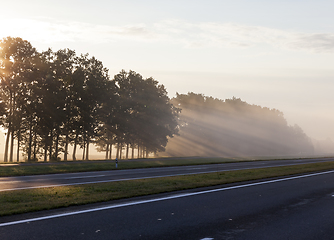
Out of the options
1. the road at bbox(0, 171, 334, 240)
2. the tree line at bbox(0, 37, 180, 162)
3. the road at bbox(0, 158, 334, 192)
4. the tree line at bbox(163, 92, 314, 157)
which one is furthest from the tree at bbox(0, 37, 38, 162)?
the tree line at bbox(163, 92, 314, 157)

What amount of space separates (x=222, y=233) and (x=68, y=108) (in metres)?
46.8

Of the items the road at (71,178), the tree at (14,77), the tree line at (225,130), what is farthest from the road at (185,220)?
the tree line at (225,130)

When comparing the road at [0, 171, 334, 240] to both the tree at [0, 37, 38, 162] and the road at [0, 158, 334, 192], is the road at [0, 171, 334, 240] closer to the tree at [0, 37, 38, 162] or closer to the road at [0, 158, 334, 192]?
the road at [0, 158, 334, 192]

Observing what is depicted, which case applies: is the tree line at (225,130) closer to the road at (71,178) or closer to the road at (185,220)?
the road at (71,178)

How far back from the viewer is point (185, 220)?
320 inches

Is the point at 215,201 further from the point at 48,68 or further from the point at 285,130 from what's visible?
the point at 285,130

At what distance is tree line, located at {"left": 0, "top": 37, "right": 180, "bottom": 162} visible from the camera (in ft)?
150

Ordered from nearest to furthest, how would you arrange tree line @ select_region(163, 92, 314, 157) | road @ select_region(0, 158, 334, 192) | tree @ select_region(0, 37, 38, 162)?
road @ select_region(0, 158, 334, 192) → tree @ select_region(0, 37, 38, 162) → tree line @ select_region(163, 92, 314, 157)

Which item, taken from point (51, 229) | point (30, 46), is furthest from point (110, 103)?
point (51, 229)

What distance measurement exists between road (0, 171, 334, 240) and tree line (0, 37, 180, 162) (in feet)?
130

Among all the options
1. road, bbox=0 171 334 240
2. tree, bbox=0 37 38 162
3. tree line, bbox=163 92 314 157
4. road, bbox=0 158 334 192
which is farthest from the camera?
tree line, bbox=163 92 314 157

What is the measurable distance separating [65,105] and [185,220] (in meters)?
46.7

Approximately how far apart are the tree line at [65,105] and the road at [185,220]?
130 feet

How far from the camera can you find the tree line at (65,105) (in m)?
45.7
